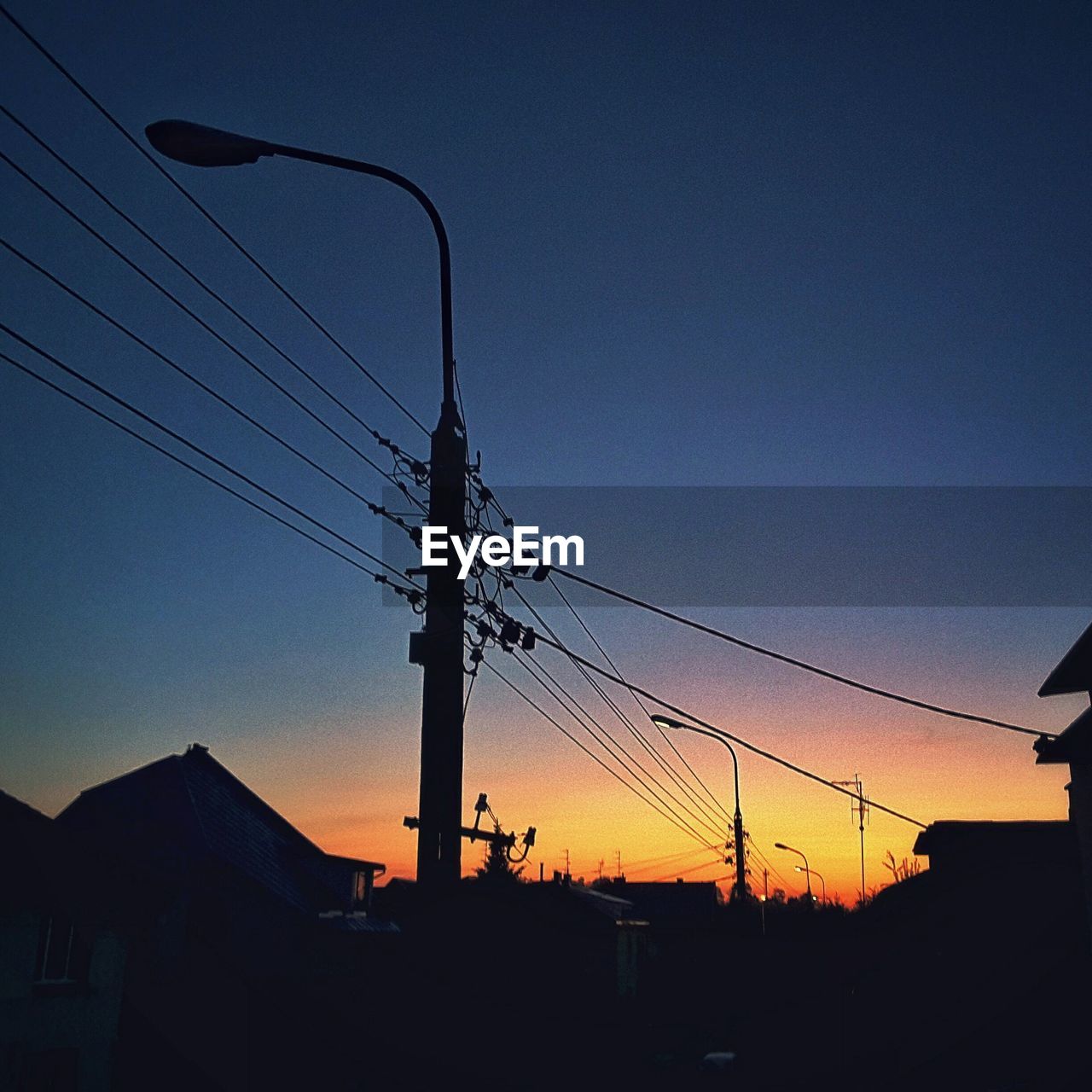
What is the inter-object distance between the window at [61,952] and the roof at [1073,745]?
21532 mm

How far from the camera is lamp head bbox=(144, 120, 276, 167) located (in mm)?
9086

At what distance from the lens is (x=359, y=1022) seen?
81.5ft

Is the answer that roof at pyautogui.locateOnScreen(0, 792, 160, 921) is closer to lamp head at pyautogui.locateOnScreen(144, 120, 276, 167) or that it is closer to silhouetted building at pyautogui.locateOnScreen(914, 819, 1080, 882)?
lamp head at pyautogui.locateOnScreen(144, 120, 276, 167)

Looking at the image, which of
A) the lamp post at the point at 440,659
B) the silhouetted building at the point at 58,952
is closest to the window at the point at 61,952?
the silhouetted building at the point at 58,952

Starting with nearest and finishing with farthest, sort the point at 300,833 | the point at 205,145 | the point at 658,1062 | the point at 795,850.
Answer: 1. the point at 205,145
2. the point at 658,1062
3. the point at 300,833
4. the point at 795,850

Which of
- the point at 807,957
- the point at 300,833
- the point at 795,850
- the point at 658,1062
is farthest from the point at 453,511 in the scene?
the point at 795,850

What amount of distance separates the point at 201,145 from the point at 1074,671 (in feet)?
59.5

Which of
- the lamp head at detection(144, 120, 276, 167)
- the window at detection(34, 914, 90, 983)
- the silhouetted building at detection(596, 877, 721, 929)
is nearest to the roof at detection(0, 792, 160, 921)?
the window at detection(34, 914, 90, 983)

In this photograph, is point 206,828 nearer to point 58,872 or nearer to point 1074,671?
point 58,872

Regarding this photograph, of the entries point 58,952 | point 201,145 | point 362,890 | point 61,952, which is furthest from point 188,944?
point 201,145

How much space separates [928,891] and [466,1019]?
2232 cm

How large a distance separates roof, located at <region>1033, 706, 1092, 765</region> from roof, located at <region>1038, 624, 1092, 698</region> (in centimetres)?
58

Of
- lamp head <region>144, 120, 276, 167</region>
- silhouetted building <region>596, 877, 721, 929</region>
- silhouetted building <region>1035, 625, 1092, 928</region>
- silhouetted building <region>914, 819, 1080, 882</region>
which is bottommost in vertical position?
silhouetted building <region>596, 877, 721, 929</region>

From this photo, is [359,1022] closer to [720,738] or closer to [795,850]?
[720,738]
